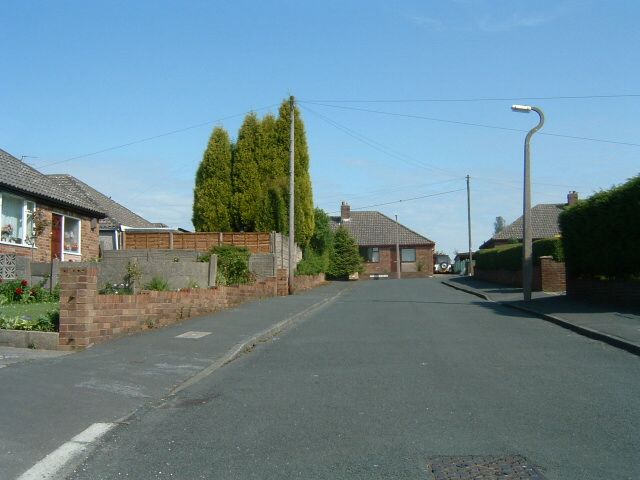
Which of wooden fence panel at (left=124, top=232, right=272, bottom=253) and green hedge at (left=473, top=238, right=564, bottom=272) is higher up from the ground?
wooden fence panel at (left=124, top=232, right=272, bottom=253)

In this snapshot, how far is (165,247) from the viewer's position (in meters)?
33.1

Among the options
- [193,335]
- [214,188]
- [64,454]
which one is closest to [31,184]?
[193,335]

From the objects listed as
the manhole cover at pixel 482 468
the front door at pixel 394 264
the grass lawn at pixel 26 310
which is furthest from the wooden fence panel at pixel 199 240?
the front door at pixel 394 264

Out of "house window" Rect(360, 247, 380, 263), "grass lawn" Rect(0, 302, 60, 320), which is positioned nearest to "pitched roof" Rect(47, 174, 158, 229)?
"grass lawn" Rect(0, 302, 60, 320)

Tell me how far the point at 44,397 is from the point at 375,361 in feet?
16.6

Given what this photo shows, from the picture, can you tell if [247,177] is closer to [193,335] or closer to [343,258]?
[343,258]

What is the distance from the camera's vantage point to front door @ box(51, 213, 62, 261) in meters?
24.3

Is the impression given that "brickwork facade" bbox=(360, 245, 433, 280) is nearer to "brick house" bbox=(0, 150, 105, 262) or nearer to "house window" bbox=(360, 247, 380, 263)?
"house window" bbox=(360, 247, 380, 263)

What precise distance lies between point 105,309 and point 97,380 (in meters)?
3.72

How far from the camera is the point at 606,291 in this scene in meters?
19.8

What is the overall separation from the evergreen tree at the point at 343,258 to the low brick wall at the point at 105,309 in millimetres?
37799

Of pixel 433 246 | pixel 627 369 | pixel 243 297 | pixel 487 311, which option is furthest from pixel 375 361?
pixel 433 246

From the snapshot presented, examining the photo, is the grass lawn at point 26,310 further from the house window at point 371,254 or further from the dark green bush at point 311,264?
the house window at point 371,254

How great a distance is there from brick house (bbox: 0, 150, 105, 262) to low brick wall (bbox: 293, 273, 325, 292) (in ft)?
29.7
